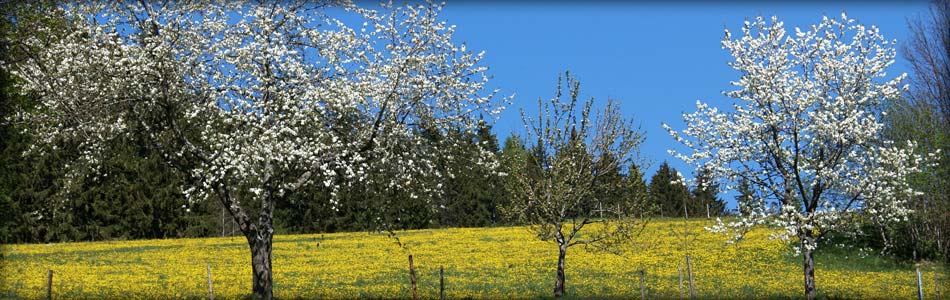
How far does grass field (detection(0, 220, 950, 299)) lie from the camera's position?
31.6 metres

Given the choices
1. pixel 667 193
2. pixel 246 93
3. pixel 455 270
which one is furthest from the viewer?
pixel 667 193

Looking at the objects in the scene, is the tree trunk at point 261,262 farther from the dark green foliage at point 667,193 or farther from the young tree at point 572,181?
the dark green foliage at point 667,193

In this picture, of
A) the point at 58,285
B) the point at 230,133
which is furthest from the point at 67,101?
the point at 58,285

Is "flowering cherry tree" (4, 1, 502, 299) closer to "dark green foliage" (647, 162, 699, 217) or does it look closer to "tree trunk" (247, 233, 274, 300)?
"tree trunk" (247, 233, 274, 300)

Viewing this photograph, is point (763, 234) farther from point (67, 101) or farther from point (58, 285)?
point (67, 101)

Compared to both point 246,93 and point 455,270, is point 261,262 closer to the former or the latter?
point 246,93

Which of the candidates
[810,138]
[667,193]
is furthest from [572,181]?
[667,193]

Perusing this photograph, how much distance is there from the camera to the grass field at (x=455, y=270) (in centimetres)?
3164

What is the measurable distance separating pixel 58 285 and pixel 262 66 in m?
19.1

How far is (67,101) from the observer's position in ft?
72.4

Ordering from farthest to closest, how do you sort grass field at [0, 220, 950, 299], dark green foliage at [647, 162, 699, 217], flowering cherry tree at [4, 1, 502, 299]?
dark green foliage at [647, 162, 699, 217]
grass field at [0, 220, 950, 299]
flowering cherry tree at [4, 1, 502, 299]

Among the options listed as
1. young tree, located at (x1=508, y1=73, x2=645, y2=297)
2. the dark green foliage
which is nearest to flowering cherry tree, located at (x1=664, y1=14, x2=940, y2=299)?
young tree, located at (x1=508, y1=73, x2=645, y2=297)

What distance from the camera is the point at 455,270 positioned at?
40.7m

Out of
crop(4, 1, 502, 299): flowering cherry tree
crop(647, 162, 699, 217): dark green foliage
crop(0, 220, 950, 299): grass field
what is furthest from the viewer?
crop(647, 162, 699, 217): dark green foliage
